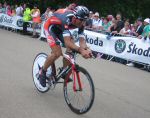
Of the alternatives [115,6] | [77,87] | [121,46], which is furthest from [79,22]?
[115,6]

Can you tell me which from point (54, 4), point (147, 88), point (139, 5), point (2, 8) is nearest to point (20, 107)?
point (147, 88)

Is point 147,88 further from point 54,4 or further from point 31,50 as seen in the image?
point 54,4

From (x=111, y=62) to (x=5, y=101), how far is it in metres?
7.97

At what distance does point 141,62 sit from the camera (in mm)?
14156

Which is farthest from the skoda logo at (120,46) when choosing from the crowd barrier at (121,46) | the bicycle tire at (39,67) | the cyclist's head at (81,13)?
the cyclist's head at (81,13)

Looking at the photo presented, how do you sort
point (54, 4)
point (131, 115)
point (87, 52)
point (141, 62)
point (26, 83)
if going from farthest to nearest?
point (54, 4)
point (141, 62)
point (26, 83)
point (131, 115)
point (87, 52)

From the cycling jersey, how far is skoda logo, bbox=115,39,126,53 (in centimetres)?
762

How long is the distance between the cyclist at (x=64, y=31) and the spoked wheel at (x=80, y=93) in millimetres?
419

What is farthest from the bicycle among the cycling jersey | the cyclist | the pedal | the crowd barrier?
the crowd barrier

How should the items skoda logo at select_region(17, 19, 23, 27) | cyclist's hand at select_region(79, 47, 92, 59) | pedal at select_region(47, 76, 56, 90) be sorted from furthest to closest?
skoda logo at select_region(17, 19, 23, 27)
pedal at select_region(47, 76, 56, 90)
cyclist's hand at select_region(79, 47, 92, 59)

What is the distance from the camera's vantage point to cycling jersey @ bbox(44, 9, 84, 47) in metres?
7.04

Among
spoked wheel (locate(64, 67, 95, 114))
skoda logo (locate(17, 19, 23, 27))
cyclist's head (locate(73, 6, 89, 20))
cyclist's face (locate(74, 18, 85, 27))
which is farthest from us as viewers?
skoda logo (locate(17, 19, 23, 27))

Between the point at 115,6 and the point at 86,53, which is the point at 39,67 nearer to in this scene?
the point at 86,53

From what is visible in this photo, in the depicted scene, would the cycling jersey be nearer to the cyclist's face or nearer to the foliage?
the cyclist's face
